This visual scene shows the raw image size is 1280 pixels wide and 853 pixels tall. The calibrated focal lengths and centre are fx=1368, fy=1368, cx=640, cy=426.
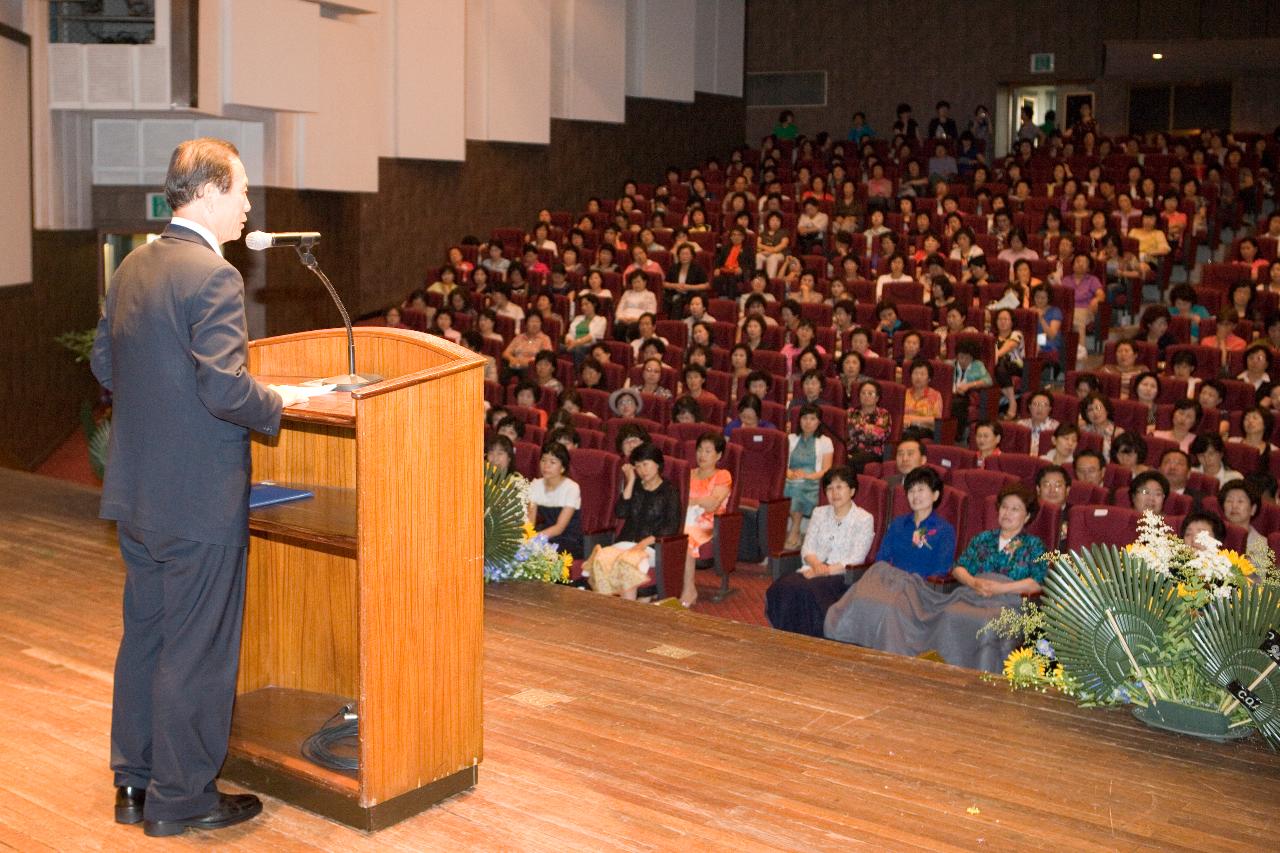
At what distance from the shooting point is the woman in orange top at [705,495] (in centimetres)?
493

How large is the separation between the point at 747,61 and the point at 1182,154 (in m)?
5.27

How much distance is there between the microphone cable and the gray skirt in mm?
1948

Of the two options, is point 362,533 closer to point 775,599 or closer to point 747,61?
point 775,599

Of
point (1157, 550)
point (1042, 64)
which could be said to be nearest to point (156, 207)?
point (1157, 550)

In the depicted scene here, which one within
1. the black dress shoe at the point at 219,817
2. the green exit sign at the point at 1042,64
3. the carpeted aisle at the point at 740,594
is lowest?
the carpeted aisle at the point at 740,594

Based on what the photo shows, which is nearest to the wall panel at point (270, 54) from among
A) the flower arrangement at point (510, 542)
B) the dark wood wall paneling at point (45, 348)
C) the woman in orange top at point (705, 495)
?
the dark wood wall paneling at point (45, 348)

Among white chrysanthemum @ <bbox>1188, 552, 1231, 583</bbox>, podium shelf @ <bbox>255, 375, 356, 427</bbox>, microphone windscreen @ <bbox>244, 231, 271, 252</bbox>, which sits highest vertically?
microphone windscreen @ <bbox>244, 231, 271, 252</bbox>

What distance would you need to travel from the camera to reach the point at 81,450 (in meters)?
7.50

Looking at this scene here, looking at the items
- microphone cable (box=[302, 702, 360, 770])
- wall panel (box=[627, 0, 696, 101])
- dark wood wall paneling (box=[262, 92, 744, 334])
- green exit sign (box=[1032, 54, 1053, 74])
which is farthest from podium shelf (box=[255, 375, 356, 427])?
green exit sign (box=[1032, 54, 1053, 74])

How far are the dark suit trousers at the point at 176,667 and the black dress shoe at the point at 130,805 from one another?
0.02 meters

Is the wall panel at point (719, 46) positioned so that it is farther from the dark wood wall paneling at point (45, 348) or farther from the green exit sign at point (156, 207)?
the dark wood wall paneling at point (45, 348)

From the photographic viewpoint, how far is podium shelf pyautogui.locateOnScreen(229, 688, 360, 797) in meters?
2.12

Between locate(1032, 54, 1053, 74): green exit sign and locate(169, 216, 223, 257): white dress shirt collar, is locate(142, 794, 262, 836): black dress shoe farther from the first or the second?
locate(1032, 54, 1053, 74): green exit sign

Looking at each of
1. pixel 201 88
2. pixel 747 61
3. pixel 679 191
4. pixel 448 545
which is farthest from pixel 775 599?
pixel 747 61
